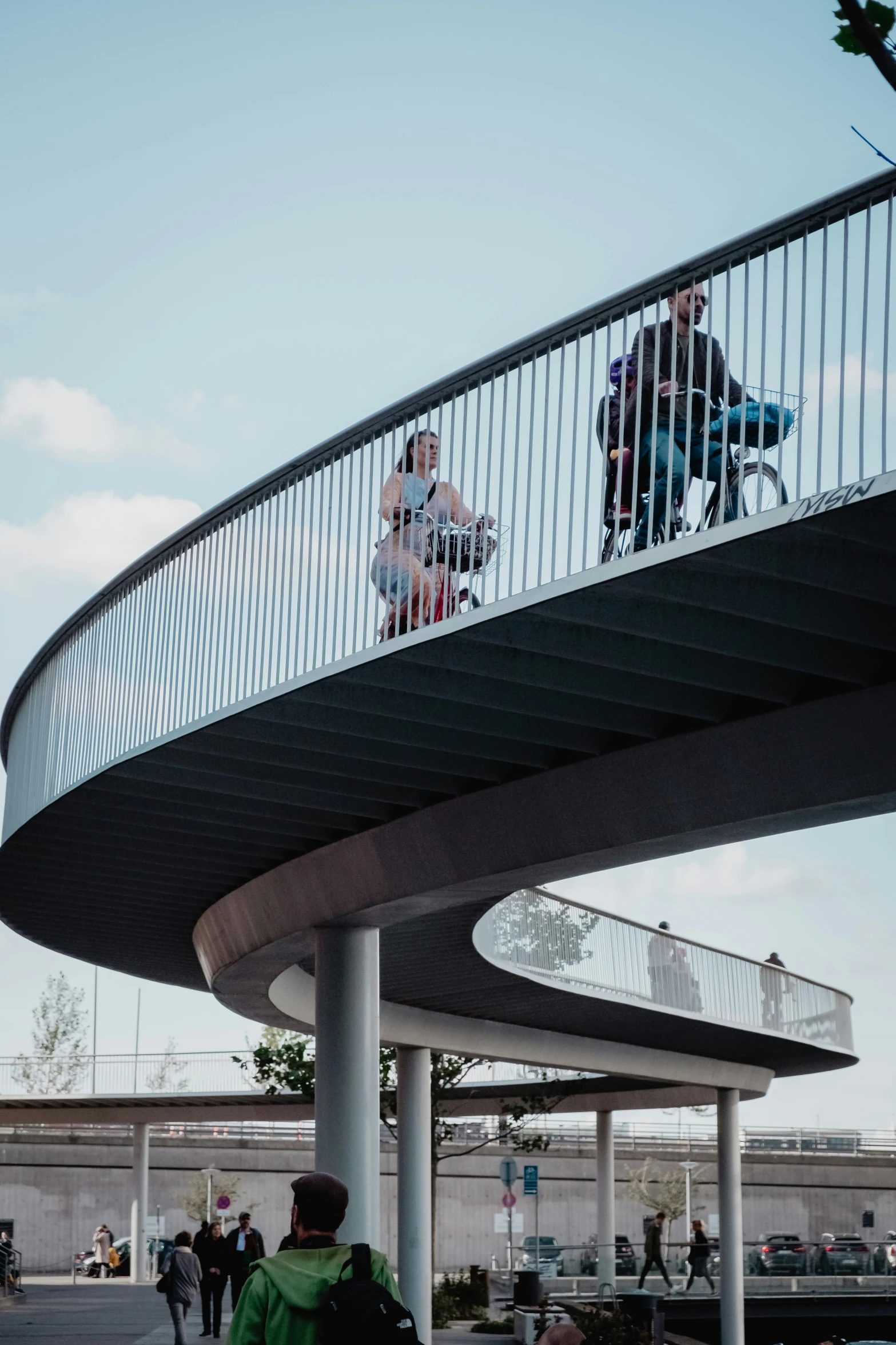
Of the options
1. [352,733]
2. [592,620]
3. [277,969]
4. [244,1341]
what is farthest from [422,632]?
[277,969]

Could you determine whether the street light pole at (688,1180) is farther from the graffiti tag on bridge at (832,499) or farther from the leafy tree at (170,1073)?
the graffiti tag on bridge at (832,499)

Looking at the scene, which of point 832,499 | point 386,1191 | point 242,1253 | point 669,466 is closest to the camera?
point 832,499

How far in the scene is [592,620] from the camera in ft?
27.7

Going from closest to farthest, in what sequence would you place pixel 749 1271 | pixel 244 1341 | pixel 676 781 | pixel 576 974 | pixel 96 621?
pixel 244 1341
pixel 676 781
pixel 96 621
pixel 576 974
pixel 749 1271

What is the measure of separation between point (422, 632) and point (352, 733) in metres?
1.91

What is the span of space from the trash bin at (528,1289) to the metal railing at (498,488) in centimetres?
2036

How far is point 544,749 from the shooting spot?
11.3 metres

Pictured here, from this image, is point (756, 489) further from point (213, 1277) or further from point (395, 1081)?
point (395, 1081)

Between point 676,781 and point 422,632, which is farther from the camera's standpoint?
point 676,781

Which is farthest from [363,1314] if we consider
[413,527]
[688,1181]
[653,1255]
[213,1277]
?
[688,1181]

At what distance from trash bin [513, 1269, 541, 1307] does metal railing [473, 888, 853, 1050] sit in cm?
704

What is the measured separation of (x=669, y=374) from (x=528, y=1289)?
81.7ft

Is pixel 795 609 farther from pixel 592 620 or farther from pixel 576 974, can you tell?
pixel 576 974

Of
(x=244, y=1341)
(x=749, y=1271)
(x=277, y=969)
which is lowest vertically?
(x=749, y=1271)
